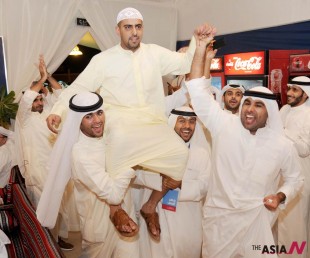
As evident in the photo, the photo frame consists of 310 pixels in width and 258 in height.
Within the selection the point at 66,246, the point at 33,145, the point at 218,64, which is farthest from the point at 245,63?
the point at 66,246

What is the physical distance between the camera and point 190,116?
10.9 feet

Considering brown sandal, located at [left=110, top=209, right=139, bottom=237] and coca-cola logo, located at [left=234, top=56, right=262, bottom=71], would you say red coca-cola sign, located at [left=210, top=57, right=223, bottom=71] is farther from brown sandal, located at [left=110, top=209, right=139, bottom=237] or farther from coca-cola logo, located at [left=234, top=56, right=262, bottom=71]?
brown sandal, located at [left=110, top=209, right=139, bottom=237]

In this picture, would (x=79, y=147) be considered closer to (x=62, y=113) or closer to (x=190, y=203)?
(x=62, y=113)

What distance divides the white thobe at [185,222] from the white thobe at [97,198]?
0.44 metres

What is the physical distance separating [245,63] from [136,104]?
13.0ft

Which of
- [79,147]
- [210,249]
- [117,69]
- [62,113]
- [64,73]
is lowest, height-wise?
[210,249]

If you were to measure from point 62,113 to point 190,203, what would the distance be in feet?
4.74

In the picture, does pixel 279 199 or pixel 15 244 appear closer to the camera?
pixel 279 199

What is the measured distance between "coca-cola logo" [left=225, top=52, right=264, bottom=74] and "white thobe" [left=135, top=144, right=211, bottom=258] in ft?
10.0

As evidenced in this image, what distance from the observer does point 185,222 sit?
3.26 m

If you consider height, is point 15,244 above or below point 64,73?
below

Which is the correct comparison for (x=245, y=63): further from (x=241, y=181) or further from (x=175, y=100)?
(x=241, y=181)

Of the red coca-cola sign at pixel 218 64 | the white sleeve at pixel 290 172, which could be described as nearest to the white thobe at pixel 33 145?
the white sleeve at pixel 290 172

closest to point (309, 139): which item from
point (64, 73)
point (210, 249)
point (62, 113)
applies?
point (210, 249)
